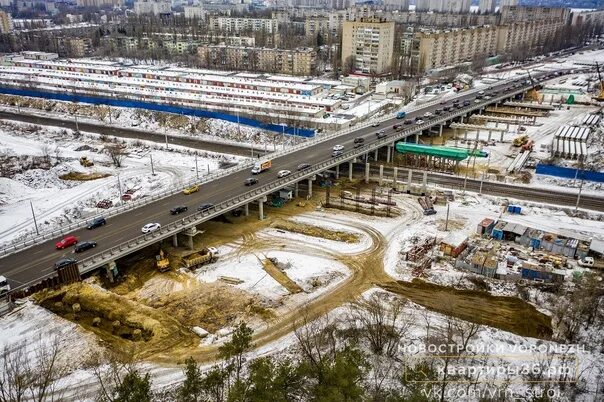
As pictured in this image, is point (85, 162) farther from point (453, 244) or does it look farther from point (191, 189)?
point (453, 244)

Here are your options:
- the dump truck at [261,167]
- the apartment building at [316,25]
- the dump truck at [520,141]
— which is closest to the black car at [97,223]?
the dump truck at [261,167]

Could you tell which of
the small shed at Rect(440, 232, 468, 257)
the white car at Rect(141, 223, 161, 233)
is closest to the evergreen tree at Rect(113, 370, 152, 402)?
the white car at Rect(141, 223, 161, 233)

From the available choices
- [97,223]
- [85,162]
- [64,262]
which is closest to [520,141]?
[97,223]

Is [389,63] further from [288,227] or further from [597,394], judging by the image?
[597,394]

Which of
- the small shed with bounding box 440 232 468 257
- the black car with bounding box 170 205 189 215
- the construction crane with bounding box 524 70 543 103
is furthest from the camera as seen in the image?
the construction crane with bounding box 524 70 543 103

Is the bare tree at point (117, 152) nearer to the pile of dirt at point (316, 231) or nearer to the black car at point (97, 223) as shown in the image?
the black car at point (97, 223)

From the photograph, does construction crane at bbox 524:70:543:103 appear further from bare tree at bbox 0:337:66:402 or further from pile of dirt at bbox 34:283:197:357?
bare tree at bbox 0:337:66:402
